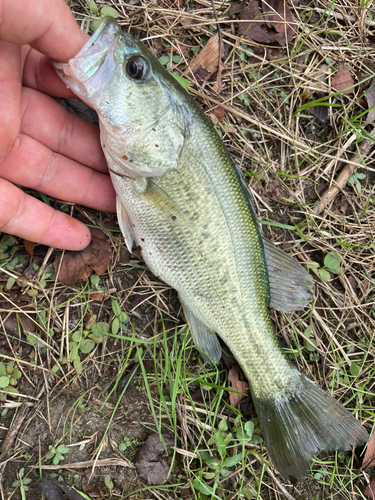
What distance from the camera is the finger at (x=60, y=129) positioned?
8.27ft

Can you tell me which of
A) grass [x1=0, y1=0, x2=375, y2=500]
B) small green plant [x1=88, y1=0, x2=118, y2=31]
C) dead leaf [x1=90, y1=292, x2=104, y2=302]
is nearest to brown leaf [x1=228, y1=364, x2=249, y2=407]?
grass [x1=0, y1=0, x2=375, y2=500]

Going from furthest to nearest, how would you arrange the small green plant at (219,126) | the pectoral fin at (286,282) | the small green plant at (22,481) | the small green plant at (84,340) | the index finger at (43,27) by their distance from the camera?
the small green plant at (219,126), the pectoral fin at (286,282), the small green plant at (84,340), the small green plant at (22,481), the index finger at (43,27)

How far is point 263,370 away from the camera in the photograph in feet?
8.63

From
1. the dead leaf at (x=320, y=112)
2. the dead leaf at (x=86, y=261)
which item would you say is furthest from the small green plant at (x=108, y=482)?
the dead leaf at (x=320, y=112)

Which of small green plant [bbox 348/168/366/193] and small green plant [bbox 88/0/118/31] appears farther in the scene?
small green plant [bbox 348/168/366/193]

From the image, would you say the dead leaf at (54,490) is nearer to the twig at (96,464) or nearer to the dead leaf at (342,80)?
the twig at (96,464)

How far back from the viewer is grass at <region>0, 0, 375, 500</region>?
262 cm

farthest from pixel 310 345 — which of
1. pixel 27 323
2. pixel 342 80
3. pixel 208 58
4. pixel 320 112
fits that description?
pixel 208 58

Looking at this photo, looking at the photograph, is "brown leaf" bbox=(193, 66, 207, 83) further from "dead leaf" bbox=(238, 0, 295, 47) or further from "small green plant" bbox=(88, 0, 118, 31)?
"small green plant" bbox=(88, 0, 118, 31)

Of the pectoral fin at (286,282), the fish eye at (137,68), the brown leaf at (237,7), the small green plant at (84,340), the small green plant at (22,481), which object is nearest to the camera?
the fish eye at (137,68)

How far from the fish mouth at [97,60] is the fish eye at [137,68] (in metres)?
0.10

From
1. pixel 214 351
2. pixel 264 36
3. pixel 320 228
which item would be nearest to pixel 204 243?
pixel 214 351

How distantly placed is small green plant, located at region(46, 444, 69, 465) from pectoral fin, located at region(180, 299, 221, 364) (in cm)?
128

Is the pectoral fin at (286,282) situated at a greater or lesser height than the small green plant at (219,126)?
lesser
